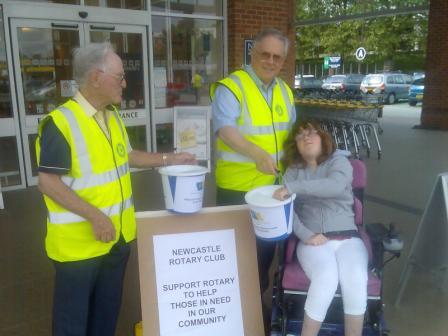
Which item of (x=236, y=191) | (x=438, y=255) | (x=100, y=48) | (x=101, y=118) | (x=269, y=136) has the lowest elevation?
(x=438, y=255)

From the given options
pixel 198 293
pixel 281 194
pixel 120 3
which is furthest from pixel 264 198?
pixel 120 3

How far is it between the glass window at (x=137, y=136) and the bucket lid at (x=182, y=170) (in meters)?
4.93

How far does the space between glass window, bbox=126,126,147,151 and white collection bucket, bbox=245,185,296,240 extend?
515 centimetres

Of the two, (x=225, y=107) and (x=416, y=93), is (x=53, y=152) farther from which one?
(x=416, y=93)

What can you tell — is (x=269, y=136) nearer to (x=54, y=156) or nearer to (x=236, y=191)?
(x=236, y=191)

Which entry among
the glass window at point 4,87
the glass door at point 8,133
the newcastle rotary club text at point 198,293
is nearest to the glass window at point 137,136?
the glass door at point 8,133

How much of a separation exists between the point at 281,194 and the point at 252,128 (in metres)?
0.51

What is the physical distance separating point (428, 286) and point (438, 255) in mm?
550

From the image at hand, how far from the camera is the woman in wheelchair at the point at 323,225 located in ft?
7.85

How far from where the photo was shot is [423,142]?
10117 mm

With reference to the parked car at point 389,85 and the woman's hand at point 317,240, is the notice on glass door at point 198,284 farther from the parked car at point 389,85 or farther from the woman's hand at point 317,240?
the parked car at point 389,85

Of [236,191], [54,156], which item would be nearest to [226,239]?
[236,191]

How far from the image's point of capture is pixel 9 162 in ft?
20.3

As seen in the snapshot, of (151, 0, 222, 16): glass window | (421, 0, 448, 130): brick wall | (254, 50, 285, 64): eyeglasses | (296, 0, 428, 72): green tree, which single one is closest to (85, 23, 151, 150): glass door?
(151, 0, 222, 16): glass window
